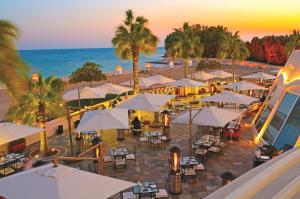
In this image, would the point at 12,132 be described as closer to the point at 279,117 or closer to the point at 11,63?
the point at 11,63

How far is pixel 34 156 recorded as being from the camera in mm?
16234

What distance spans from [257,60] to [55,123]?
203ft

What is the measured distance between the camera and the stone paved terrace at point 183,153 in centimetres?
1243

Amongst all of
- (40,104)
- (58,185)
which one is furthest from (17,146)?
(58,185)

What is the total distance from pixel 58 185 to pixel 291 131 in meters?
11.4

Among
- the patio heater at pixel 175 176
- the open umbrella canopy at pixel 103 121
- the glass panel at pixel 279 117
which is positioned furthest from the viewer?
the glass panel at pixel 279 117

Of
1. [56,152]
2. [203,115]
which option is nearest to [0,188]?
[56,152]

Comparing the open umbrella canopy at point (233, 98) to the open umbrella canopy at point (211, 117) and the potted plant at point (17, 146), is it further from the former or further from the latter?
the potted plant at point (17, 146)

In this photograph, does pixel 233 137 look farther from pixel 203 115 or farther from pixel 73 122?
pixel 73 122

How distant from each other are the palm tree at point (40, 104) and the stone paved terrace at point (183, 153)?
9.26 feet

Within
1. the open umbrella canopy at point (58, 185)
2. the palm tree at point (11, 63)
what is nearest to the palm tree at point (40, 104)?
the palm tree at point (11, 63)

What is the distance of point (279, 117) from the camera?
16391 millimetres

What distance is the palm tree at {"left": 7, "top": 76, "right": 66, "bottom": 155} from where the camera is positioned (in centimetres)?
1523

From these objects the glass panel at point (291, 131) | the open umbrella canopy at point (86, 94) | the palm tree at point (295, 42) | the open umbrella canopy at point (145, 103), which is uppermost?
the palm tree at point (295, 42)
